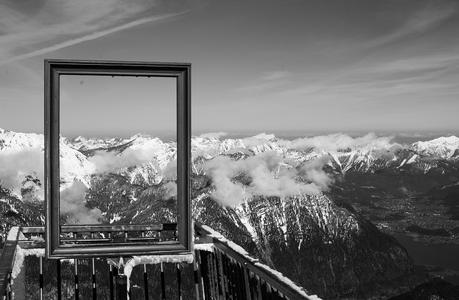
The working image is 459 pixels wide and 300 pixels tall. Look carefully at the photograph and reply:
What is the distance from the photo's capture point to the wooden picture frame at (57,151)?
489 centimetres

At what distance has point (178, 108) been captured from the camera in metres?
5.13

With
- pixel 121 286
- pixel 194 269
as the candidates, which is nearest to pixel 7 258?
pixel 121 286

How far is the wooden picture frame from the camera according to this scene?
489cm

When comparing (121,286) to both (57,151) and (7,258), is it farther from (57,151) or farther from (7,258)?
(57,151)

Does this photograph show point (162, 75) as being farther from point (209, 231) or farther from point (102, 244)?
point (209, 231)

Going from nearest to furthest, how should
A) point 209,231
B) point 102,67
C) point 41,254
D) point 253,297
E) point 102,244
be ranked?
point 253,297
point 102,67
point 102,244
point 41,254
point 209,231

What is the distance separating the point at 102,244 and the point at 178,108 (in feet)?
5.75

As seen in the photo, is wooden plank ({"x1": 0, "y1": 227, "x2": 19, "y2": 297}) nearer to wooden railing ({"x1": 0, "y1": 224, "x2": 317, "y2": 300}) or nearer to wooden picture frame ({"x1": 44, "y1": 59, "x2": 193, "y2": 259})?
wooden railing ({"x1": 0, "y1": 224, "x2": 317, "y2": 300})

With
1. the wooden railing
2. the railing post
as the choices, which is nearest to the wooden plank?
the wooden railing

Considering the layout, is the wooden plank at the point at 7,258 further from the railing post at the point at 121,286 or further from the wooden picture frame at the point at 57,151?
the railing post at the point at 121,286

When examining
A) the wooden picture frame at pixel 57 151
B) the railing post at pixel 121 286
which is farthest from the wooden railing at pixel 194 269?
the wooden picture frame at pixel 57 151

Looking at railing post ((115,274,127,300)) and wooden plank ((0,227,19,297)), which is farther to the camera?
railing post ((115,274,127,300))

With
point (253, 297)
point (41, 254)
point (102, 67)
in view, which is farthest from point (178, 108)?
point (41, 254)

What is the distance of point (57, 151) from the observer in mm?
4895
